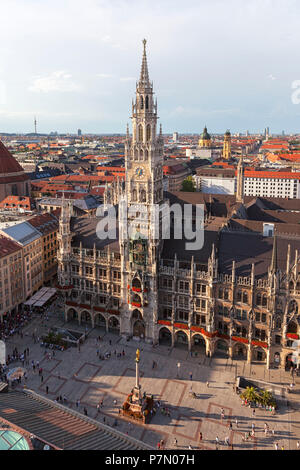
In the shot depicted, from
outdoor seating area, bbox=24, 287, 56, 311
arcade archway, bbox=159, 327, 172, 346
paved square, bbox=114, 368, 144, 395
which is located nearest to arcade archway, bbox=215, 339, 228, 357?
arcade archway, bbox=159, 327, 172, 346

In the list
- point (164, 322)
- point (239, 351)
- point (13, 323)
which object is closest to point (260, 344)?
point (239, 351)

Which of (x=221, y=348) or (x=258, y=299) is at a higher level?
(x=258, y=299)

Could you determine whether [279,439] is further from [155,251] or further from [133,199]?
[133,199]

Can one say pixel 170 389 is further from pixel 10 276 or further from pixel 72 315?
pixel 10 276

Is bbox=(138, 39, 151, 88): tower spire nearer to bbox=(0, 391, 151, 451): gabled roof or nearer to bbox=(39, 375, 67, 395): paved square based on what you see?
bbox=(39, 375, 67, 395): paved square

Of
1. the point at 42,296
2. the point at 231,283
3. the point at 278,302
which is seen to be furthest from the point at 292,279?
the point at 42,296

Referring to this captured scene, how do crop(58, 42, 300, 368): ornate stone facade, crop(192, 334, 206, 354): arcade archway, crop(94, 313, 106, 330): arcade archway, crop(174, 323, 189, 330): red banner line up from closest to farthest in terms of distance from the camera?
crop(58, 42, 300, 368): ornate stone facade
crop(174, 323, 189, 330): red banner
crop(192, 334, 206, 354): arcade archway
crop(94, 313, 106, 330): arcade archway

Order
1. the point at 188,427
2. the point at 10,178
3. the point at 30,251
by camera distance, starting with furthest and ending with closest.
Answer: the point at 10,178 < the point at 30,251 < the point at 188,427
